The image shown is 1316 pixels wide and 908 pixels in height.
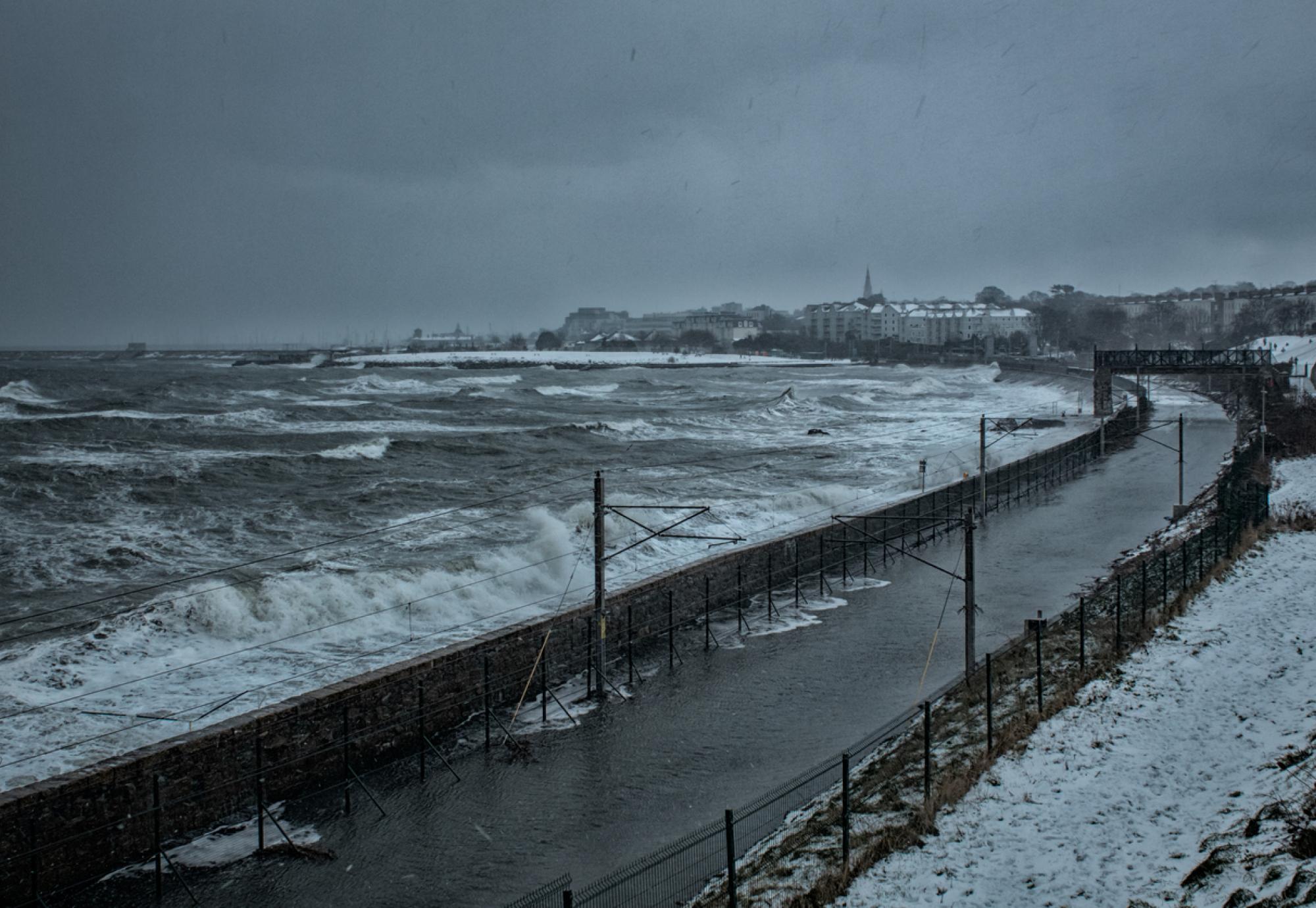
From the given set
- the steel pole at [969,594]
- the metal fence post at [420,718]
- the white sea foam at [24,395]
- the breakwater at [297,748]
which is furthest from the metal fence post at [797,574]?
the white sea foam at [24,395]

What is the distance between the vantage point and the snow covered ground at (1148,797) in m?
9.04

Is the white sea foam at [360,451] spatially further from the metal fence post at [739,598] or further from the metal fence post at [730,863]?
the metal fence post at [730,863]

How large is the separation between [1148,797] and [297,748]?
10.5 metres

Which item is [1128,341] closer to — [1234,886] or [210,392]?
[210,392]

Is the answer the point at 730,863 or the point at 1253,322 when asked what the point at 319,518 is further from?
the point at 1253,322

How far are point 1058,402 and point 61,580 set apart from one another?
255 feet

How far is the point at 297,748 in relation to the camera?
13844 mm

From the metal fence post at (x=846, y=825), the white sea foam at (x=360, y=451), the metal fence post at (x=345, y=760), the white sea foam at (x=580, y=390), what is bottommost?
the metal fence post at (x=345, y=760)

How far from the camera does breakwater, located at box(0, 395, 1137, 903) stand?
11.4 metres

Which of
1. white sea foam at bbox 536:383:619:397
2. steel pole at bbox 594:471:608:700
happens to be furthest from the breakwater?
white sea foam at bbox 536:383:619:397

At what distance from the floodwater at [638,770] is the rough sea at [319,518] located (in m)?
3.89

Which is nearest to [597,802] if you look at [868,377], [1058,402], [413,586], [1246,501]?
[413,586]

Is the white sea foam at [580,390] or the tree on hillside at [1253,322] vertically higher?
the tree on hillside at [1253,322]

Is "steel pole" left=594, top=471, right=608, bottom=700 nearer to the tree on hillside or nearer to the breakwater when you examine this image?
the breakwater
